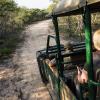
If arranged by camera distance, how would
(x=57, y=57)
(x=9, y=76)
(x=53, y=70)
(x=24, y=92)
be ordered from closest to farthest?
(x=57, y=57) → (x=53, y=70) → (x=24, y=92) → (x=9, y=76)

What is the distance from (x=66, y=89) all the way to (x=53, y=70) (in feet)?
3.88

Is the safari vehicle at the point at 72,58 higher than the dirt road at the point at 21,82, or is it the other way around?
the safari vehicle at the point at 72,58

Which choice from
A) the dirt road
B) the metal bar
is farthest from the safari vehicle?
the dirt road

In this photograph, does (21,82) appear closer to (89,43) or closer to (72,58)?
(72,58)

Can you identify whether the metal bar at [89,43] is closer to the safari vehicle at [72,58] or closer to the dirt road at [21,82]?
the safari vehicle at [72,58]

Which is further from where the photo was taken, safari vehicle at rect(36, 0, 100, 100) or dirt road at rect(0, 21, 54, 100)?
dirt road at rect(0, 21, 54, 100)

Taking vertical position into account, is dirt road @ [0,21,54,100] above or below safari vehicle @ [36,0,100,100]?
below

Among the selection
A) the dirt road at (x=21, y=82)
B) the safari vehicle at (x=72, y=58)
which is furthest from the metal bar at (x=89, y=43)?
the dirt road at (x=21, y=82)

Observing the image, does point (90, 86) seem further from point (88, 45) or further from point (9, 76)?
point (9, 76)

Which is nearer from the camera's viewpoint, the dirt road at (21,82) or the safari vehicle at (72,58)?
the safari vehicle at (72,58)

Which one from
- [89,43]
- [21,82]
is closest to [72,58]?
[89,43]

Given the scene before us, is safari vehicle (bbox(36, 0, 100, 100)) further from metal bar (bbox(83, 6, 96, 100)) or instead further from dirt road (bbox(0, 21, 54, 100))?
dirt road (bbox(0, 21, 54, 100))

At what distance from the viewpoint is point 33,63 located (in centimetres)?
1203

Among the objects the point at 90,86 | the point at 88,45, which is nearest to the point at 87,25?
the point at 88,45
